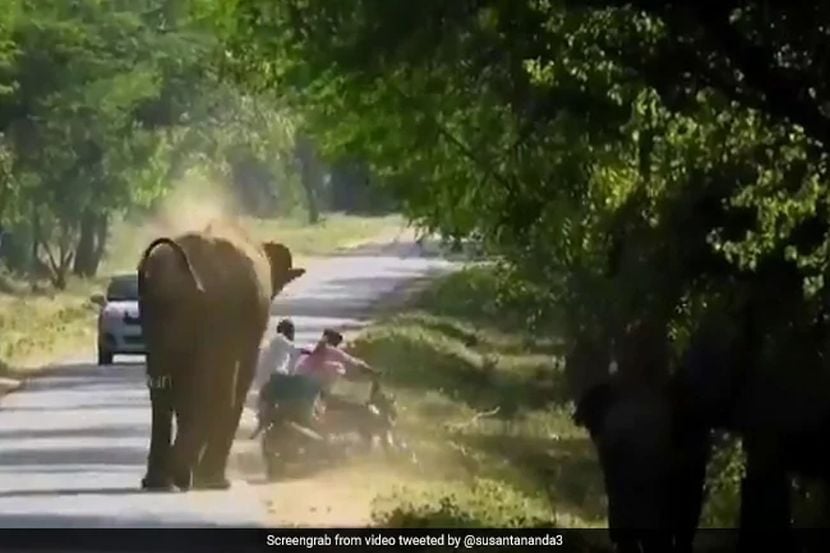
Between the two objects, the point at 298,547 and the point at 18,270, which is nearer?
the point at 298,547

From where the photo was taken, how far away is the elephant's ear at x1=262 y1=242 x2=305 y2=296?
14.1ft

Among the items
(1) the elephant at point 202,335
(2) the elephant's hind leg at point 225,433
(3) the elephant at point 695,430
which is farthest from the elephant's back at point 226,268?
(3) the elephant at point 695,430

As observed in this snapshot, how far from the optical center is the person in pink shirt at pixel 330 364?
4.30m

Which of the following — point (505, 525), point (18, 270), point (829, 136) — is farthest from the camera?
point (18, 270)

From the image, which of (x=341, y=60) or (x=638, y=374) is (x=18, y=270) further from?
(x=638, y=374)

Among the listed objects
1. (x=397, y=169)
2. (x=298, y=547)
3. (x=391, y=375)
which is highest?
(x=397, y=169)

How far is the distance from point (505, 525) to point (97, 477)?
35.3 inches

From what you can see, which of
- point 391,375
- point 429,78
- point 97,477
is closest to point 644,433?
point 391,375

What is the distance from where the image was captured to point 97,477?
429 centimetres

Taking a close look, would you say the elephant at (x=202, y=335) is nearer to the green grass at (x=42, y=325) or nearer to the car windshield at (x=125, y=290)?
the car windshield at (x=125, y=290)

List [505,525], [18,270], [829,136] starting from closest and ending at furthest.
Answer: [829,136] → [505,525] → [18,270]

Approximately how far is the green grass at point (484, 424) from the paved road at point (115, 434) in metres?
0.13

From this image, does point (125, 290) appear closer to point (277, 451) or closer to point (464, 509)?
point (277, 451)
